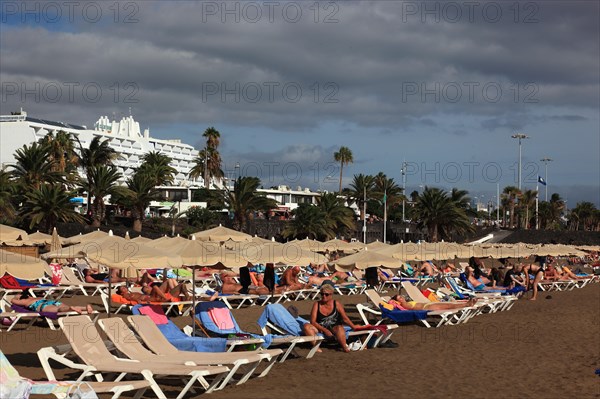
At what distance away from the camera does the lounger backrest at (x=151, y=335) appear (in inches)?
340

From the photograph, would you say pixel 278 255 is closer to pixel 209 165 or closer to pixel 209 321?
pixel 209 321

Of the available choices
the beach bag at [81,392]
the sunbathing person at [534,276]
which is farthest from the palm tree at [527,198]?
the beach bag at [81,392]

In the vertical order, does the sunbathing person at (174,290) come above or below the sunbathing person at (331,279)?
above

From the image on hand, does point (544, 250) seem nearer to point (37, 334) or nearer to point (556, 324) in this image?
point (556, 324)

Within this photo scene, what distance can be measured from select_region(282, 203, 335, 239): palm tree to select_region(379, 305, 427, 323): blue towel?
39663 mm

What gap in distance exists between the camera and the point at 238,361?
7934 millimetres

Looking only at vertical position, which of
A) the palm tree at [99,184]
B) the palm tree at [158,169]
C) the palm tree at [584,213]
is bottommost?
the palm tree at [584,213]

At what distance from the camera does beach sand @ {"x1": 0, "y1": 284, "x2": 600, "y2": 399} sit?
8523mm

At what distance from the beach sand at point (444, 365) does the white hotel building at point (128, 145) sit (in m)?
60.1

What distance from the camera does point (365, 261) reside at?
1602 centimetres

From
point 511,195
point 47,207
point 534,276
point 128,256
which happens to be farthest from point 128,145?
point 128,256

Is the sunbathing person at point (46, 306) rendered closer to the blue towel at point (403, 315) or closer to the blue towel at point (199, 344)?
the blue towel at point (199, 344)

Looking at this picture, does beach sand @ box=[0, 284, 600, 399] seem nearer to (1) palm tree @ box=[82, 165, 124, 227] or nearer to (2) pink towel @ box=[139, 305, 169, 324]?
(2) pink towel @ box=[139, 305, 169, 324]

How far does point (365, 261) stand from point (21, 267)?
8.64 metres
